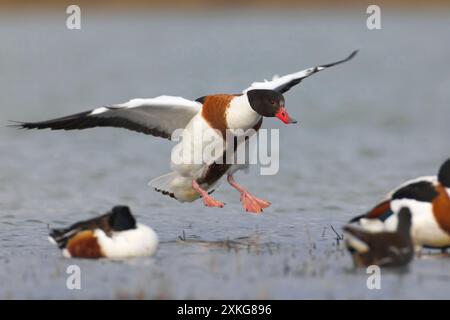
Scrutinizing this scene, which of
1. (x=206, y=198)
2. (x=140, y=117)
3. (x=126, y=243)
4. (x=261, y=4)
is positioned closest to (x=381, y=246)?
(x=126, y=243)

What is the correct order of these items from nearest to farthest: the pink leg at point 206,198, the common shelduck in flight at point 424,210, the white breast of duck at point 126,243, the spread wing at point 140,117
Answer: the common shelduck in flight at point 424,210 → the white breast of duck at point 126,243 → the spread wing at point 140,117 → the pink leg at point 206,198

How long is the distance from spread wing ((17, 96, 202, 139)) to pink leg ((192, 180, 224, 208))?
54cm

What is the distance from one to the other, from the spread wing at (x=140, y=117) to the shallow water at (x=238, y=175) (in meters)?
1.00

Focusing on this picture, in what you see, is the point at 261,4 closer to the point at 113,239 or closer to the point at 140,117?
the point at 140,117

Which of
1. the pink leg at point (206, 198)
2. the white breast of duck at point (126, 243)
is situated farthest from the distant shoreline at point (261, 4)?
the white breast of duck at point (126, 243)

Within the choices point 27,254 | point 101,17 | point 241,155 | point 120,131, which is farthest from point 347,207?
point 101,17

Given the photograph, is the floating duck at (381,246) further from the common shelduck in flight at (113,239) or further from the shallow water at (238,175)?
the common shelduck in flight at (113,239)

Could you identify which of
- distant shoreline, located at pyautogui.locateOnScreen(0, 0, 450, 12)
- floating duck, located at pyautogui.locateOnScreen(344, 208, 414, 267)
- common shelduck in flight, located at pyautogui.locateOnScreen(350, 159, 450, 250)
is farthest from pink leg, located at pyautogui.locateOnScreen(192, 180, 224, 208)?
distant shoreline, located at pyautogui.locateOnScreen(0, 0, 450, 12)

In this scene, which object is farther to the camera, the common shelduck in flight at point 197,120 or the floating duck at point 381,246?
the common shelduck in flight at point 197,120

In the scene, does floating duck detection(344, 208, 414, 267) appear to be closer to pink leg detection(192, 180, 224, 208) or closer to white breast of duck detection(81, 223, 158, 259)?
white breast of duck detection(81, 223, 158, 259)

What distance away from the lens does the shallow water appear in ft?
24.7

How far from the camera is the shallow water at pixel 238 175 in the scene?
Result: 7531 millimetres

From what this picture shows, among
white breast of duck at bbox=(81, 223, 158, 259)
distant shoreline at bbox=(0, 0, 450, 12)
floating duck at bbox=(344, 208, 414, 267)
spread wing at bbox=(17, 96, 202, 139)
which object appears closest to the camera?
floating duck at bbox=(344, 208, 414, 267)
